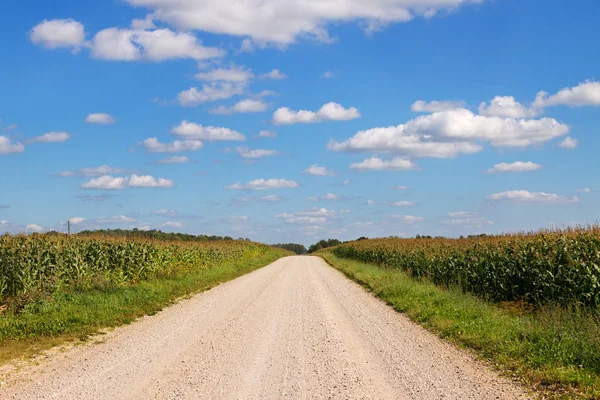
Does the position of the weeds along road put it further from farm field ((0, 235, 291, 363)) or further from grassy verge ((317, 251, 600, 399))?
farm field ((0, 235, 291, 363))

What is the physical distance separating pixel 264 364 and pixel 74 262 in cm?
1524

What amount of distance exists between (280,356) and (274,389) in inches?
90.4

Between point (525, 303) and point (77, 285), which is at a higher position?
point (77, 285)

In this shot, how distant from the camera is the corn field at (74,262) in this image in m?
19.2

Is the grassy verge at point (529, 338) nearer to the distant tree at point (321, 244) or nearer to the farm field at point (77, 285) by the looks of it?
the farm field at point (77, 285)

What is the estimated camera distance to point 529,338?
11.1 meters

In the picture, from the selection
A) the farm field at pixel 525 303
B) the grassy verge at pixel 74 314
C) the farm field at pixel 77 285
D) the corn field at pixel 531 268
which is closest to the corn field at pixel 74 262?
the farm field at pixel 77 285

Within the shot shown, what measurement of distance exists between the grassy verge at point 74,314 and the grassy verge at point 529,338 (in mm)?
8729

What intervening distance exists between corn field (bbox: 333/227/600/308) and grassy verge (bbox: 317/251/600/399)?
1.05 metres

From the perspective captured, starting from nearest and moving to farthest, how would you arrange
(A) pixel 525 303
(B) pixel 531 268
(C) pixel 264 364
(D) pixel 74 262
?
(C) pixel 264 364
(A) pixel 525 303
(B) pixel 531 268
(D) pixel 74 262

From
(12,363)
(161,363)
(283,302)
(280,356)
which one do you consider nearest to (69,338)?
(12,363)

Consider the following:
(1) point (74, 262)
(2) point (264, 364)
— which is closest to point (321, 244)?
(1) point (74, 262)

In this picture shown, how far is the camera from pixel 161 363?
9734mm

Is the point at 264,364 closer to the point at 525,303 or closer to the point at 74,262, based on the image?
the point at 525,303
